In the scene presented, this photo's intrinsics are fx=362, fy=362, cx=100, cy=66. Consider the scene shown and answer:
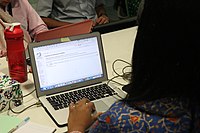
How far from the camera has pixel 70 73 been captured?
1.59 metres

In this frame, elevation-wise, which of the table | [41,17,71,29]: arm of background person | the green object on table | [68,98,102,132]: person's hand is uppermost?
[68,98,102,132]: person's hand

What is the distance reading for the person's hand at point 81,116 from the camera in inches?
49.7

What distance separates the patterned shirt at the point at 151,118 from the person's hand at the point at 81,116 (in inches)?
11.4

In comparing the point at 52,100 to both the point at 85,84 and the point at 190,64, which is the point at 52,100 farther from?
the point at 190,64

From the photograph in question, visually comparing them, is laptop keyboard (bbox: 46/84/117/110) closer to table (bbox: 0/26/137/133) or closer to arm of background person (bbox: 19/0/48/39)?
table (bbox: 0/26/137/133)

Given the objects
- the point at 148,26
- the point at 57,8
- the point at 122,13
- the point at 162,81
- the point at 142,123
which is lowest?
the point at 122,13

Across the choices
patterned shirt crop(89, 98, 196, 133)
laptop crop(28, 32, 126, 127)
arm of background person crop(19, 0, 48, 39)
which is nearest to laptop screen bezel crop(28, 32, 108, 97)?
laptop crop(28, 32, 126, 127)

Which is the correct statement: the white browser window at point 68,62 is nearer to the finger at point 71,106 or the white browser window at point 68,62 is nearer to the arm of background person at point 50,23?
the finger at point 71,106

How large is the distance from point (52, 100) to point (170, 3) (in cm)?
79

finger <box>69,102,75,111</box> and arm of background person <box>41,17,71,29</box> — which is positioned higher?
finger <box>69,102,75,111</box>

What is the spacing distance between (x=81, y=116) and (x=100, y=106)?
0.19m

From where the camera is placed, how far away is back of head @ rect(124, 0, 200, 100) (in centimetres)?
87

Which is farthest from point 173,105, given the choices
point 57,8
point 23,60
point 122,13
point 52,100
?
point 122,13

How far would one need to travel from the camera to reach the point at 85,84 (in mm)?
1620
